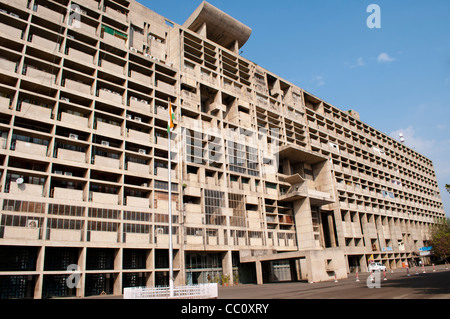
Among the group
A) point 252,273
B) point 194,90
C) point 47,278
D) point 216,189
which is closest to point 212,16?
point 194,90

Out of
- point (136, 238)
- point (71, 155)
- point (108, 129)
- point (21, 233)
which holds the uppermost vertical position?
point (108, 129)

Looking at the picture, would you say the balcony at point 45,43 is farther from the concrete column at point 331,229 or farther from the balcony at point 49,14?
the concrete column at point 331,229

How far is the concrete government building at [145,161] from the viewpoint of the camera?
3647 cm

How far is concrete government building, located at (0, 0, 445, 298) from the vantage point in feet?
120

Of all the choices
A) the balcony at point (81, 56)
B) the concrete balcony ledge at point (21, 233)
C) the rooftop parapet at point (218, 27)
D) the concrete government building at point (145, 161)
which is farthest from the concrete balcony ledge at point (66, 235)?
the rooftop parapet at point (218, 27)

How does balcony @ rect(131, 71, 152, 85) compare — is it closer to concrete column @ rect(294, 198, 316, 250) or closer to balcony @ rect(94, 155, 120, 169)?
balcony @ rect(94, 155, 120, 169)

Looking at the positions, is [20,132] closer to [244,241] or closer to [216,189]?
[216,189]

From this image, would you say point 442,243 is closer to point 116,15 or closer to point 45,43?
point 116,15

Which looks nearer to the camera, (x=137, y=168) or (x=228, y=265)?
(x=137, y=168)

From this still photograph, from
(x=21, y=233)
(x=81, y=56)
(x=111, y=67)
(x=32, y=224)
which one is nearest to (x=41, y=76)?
(x=81, y=56)

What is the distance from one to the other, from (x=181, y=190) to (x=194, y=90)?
19.1 m

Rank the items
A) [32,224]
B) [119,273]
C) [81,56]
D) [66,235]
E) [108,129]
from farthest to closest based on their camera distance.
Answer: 1. [81,56]
2. [108,129]
3. [119,273]
4. [66,235]
5. [32,224]

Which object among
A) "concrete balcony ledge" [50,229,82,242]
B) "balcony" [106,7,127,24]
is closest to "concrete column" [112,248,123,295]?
"concrete balcony ledge" [50,229,82,242]

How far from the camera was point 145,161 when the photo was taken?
47.5m
